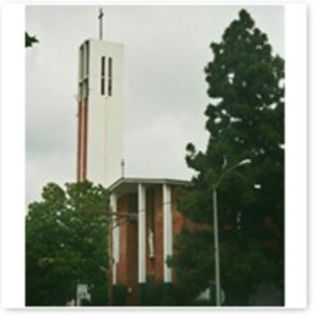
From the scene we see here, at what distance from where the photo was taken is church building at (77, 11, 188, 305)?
30.5 ft

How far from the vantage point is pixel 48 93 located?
931 cm

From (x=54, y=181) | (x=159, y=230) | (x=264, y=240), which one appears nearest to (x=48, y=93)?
(x=54, y=181)

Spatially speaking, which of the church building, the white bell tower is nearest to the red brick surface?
the church building

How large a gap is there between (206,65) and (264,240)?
1272 millimetres

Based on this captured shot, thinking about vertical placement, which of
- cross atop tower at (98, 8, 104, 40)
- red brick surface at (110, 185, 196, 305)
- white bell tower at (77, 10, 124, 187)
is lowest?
red brick surface at (110, 185, 196, 305)

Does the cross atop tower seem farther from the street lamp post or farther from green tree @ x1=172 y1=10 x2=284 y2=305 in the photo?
the street lamp post

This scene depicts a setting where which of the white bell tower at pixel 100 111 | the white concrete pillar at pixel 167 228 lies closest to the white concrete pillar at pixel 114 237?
the white bell tower at pixel 100 111

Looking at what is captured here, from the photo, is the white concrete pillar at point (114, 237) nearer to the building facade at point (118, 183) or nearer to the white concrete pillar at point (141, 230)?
the building facade at point (118, 183)

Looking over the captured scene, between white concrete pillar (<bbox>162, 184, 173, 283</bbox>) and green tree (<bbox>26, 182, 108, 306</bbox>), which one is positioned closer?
green tree (<bbox>26, 182, 108, 306</bbox>)

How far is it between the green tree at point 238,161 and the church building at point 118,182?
12cm

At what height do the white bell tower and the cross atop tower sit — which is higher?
the cross atop tower

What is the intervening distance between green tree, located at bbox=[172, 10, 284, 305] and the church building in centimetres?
12

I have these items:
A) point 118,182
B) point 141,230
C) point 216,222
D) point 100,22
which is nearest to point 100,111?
point 118,182
